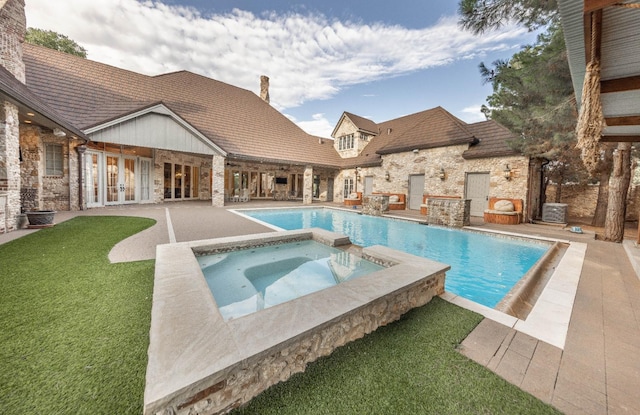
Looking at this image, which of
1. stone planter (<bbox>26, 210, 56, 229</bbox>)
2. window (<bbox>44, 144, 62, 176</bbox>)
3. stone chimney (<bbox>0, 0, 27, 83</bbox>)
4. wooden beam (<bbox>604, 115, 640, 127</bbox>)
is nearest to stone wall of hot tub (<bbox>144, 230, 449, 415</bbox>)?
wooden beam (<bbox>604, 115, 640, 127</bbox>)

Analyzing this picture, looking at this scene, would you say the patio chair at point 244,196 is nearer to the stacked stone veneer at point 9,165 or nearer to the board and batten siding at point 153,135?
the board and batten siding at point 153,135

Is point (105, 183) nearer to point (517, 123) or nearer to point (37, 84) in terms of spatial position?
point (37, 84)

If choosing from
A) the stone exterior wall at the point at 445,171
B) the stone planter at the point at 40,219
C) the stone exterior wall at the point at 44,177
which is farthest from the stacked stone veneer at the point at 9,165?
the stone exterior wall at the point at 445,171

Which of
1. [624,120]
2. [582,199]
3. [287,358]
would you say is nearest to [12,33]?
[287,358]

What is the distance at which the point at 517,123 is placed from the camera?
8.59 meters

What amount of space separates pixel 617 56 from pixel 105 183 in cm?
1566

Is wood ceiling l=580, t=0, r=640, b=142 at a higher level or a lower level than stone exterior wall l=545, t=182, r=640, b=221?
higher

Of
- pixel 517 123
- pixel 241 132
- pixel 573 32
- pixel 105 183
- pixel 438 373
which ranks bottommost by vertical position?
pixel 438 373

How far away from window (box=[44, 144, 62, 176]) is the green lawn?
8.98 meters

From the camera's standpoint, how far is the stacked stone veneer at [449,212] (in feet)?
28.2

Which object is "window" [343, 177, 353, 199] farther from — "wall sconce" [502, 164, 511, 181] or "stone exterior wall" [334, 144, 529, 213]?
"wall sconce" [502, 164, 511, 181]

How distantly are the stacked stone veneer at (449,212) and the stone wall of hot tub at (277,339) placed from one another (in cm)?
682

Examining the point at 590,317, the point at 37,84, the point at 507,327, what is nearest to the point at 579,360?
the point at 507,327

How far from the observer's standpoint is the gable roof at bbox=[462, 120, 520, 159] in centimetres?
1041
